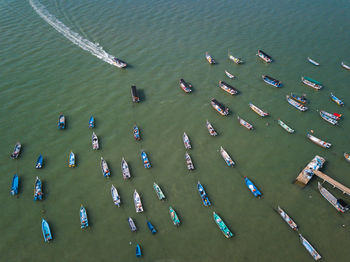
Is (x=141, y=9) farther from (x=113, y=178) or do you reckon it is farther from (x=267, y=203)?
(x=267, y=203)

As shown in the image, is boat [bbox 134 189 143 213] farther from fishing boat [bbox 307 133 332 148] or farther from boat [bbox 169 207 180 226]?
fishing boat [bbox 307 133 332 148]

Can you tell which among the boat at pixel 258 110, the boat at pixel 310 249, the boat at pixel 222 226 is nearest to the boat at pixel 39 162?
the boat at pixel 222 226

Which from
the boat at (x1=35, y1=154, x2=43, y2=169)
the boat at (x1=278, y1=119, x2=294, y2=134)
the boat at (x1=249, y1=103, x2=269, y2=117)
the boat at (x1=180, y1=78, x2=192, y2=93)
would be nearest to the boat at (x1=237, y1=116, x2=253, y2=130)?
the boat at (x1=249, y1=103, x2=269, y2=117)

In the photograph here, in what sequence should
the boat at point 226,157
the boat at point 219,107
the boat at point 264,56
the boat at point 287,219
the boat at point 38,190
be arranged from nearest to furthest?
the boat at point 287,219, the boat at point 38,190, the boat at point 226,157, the boat at point 219,107, the boat at point 264,56

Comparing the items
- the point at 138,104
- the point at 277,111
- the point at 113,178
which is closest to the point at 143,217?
the point at 113,178

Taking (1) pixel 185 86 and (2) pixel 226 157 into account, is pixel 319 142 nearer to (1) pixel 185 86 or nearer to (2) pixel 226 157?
(2) pixel 226 157

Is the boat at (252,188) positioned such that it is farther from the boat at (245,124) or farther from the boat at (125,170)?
the boat at (125,170)
